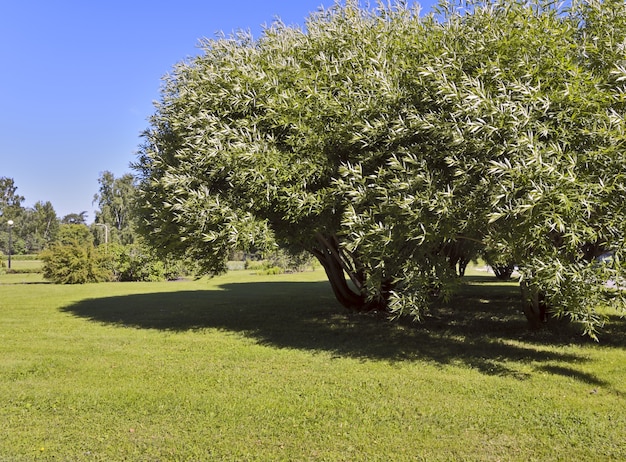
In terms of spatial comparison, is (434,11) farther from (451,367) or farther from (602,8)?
(451,367)

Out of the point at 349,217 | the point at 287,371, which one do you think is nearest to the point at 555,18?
the point at 349,217

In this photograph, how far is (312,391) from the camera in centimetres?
749

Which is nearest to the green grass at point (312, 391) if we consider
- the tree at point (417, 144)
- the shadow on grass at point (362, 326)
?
the shadow on grass at point (362, 326)

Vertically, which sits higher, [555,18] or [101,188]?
[101,188]

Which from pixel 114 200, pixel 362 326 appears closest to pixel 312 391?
pixel 362 326

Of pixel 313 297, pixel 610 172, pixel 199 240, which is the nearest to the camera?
pixel 610 172

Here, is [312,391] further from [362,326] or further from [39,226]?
[39,226]

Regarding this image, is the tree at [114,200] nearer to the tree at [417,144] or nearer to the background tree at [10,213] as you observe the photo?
the background tree at [10,213]

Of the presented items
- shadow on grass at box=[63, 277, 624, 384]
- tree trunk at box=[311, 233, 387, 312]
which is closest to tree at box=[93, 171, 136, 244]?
shadow on grass at box=[63, 277, 624, 384]

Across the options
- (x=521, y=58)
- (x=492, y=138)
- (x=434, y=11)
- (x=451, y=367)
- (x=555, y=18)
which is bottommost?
(x=451, y=367)

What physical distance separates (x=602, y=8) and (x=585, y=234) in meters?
4.48

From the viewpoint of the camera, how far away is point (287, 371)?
8781mm

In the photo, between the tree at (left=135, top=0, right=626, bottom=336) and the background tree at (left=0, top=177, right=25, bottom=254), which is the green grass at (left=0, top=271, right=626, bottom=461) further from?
the background tree at (left=0, top=177, right=25, bottom=254)

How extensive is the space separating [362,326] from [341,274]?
3.12 m
